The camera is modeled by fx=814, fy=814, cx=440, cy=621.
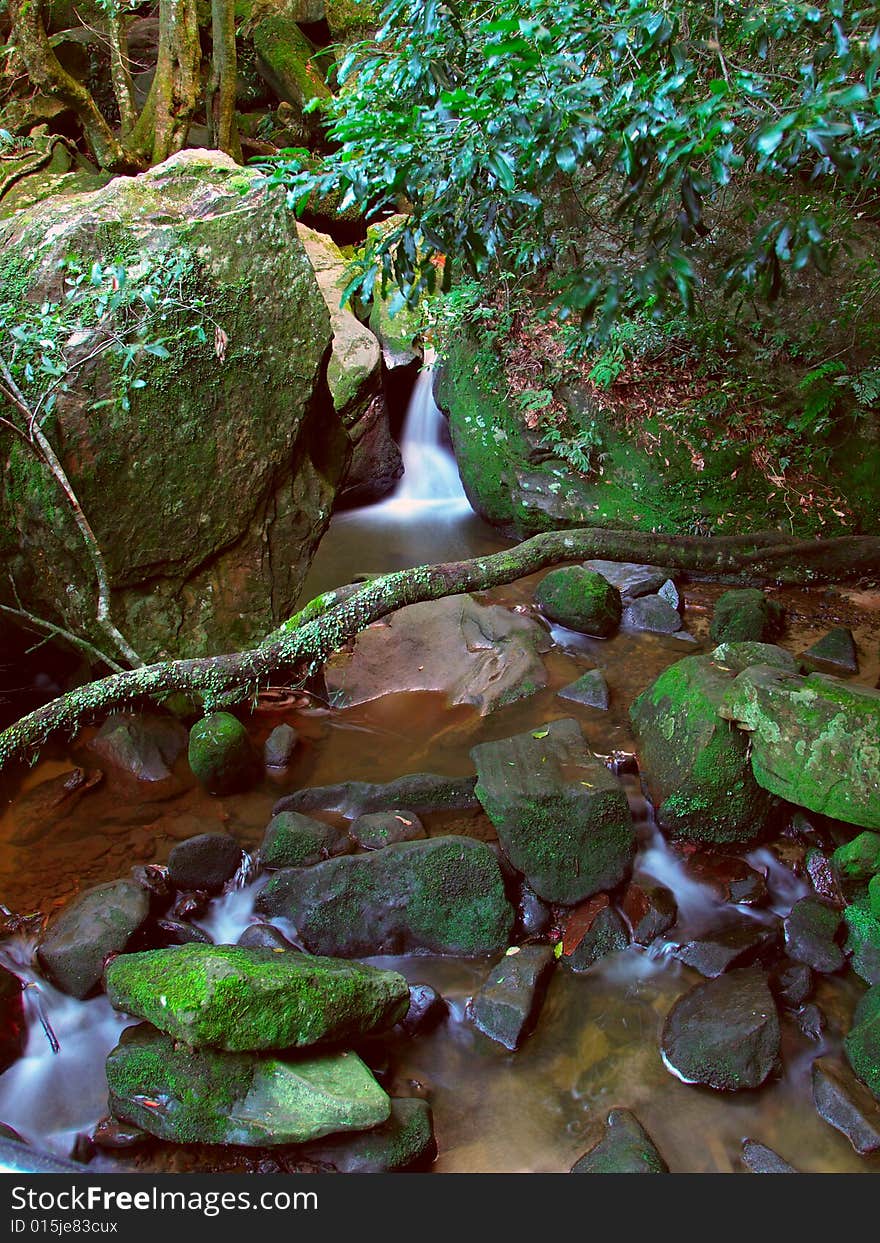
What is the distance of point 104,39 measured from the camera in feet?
40.1

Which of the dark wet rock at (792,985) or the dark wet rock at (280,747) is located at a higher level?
the dark wet rock at (280,747)

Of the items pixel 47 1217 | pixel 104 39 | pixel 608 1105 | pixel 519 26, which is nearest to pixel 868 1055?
pixel 608 1105

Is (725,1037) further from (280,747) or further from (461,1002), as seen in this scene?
(280,747)

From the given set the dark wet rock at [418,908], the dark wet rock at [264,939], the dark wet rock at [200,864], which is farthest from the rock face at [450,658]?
the dark wet rock at [264,939]

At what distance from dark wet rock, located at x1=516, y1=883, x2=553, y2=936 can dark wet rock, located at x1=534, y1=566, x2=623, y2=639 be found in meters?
2.95

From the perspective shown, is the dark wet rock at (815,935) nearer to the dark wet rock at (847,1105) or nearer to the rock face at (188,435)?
the dark wet rock at (847,1105)

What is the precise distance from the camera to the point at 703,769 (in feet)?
14.5

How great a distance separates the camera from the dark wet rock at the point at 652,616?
6816 millimetres

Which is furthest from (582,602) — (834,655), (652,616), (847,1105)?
(847,1105)

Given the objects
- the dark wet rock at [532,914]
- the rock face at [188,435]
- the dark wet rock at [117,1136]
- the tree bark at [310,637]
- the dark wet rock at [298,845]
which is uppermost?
the rock face at [188,435]

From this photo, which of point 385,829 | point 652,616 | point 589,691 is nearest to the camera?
point 385,829

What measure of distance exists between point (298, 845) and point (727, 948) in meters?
2.26

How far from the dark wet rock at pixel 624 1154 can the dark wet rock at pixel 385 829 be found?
5.83 ft

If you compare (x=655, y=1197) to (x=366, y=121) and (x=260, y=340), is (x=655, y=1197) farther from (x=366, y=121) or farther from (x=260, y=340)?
(x=260, y=340)
